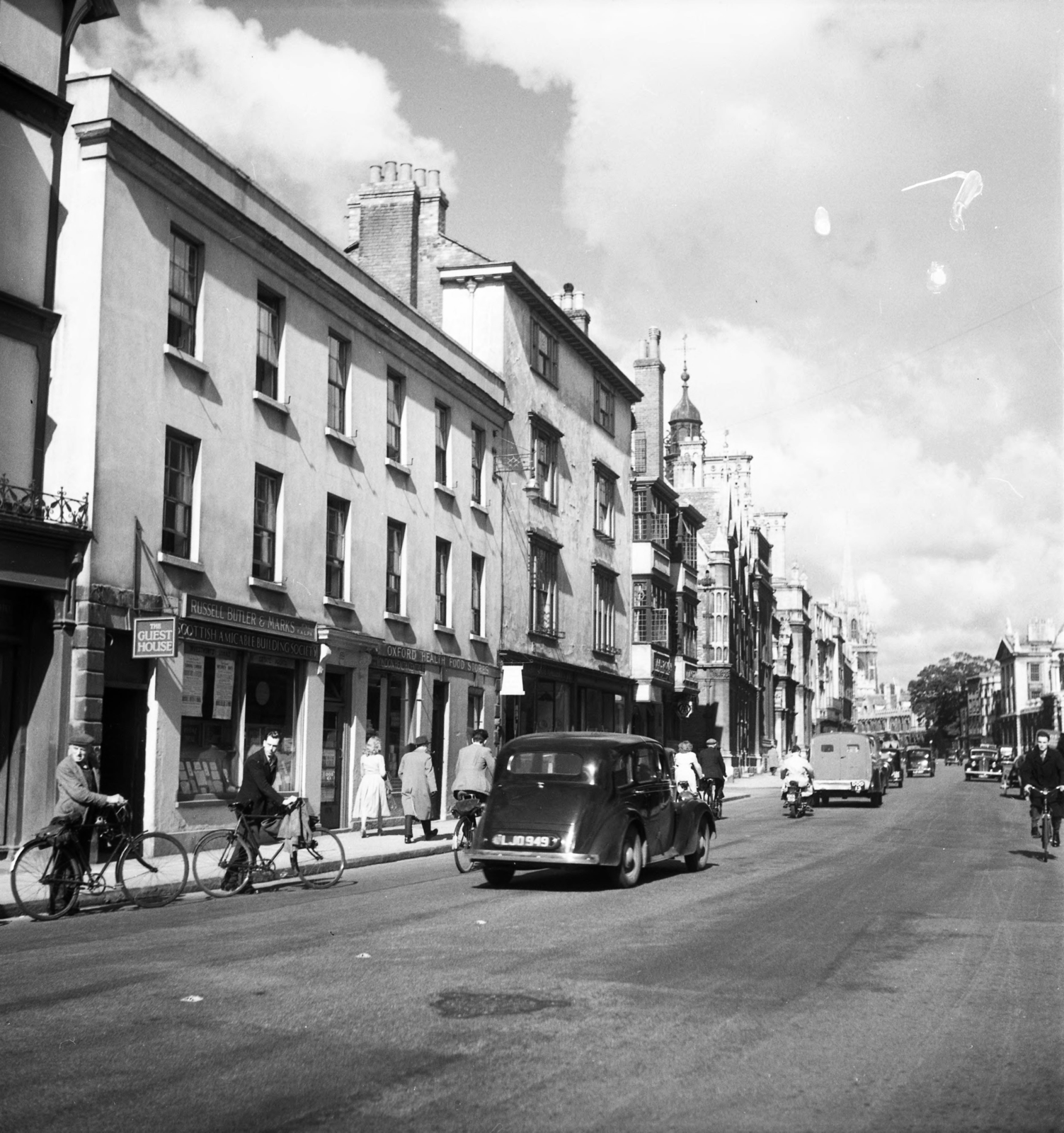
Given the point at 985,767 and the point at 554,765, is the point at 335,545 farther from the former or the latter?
the point at 985,767

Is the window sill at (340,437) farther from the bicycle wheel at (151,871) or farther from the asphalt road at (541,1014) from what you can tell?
the asphalt road at (541,1014)

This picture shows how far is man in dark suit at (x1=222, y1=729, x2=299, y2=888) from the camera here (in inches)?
577

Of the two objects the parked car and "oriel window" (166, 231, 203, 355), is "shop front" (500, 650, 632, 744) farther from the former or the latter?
"oriel window" (166, 231, 203, 355)

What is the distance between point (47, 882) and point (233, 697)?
8.41 m

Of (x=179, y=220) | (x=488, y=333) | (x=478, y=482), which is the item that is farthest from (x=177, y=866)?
(x=488, y=333)

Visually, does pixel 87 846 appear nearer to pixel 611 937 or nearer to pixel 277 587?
pixel 611 937

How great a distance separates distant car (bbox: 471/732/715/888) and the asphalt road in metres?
0.57

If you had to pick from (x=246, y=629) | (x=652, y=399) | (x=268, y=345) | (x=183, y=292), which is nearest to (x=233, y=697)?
(x=246, y=629)

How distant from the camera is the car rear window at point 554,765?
49.4 ft

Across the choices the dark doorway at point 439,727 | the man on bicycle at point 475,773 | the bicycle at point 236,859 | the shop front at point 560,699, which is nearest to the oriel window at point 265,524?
the man on bicycle at point 475,773

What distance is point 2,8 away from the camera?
17.4 metres

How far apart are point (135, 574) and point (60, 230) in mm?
4886

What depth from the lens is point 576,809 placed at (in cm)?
1462

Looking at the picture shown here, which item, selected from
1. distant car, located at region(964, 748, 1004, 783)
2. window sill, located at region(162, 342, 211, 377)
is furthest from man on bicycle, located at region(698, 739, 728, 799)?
distant car, located at region(964, 748, 1004, 783)
